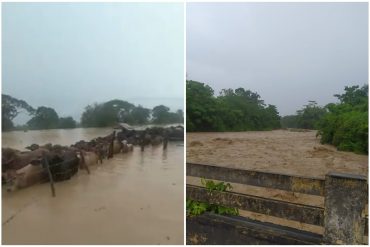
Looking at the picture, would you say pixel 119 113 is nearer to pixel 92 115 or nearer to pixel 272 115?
pixel 92 115

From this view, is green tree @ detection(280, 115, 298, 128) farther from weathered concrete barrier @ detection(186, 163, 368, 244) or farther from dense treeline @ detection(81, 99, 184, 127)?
dense treeline @ detection(81, 99, 184, 127)

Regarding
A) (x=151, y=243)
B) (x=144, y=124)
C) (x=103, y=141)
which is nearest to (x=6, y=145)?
(x=103, y=141)

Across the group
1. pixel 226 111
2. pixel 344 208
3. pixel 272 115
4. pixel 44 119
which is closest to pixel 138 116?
pixel 44 119

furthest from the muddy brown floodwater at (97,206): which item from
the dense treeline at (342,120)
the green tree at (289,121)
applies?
the dense treeline at (342,120)

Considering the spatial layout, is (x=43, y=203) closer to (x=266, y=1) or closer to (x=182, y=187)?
(x=182, y=187)

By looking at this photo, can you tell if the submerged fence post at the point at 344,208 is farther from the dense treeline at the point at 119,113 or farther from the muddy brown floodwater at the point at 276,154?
the dense treeline at the point at 119,113

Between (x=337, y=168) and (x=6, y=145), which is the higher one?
(x=6, y=145)

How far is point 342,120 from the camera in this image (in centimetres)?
176

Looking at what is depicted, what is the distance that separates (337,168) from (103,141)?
1627 millimetres

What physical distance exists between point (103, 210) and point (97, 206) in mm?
44

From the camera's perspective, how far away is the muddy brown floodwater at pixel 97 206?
1625 millimetres

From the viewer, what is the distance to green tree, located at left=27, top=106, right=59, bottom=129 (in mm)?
1645

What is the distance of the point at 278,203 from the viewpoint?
59.6 inches

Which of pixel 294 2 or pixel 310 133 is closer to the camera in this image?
pixel 294 2
